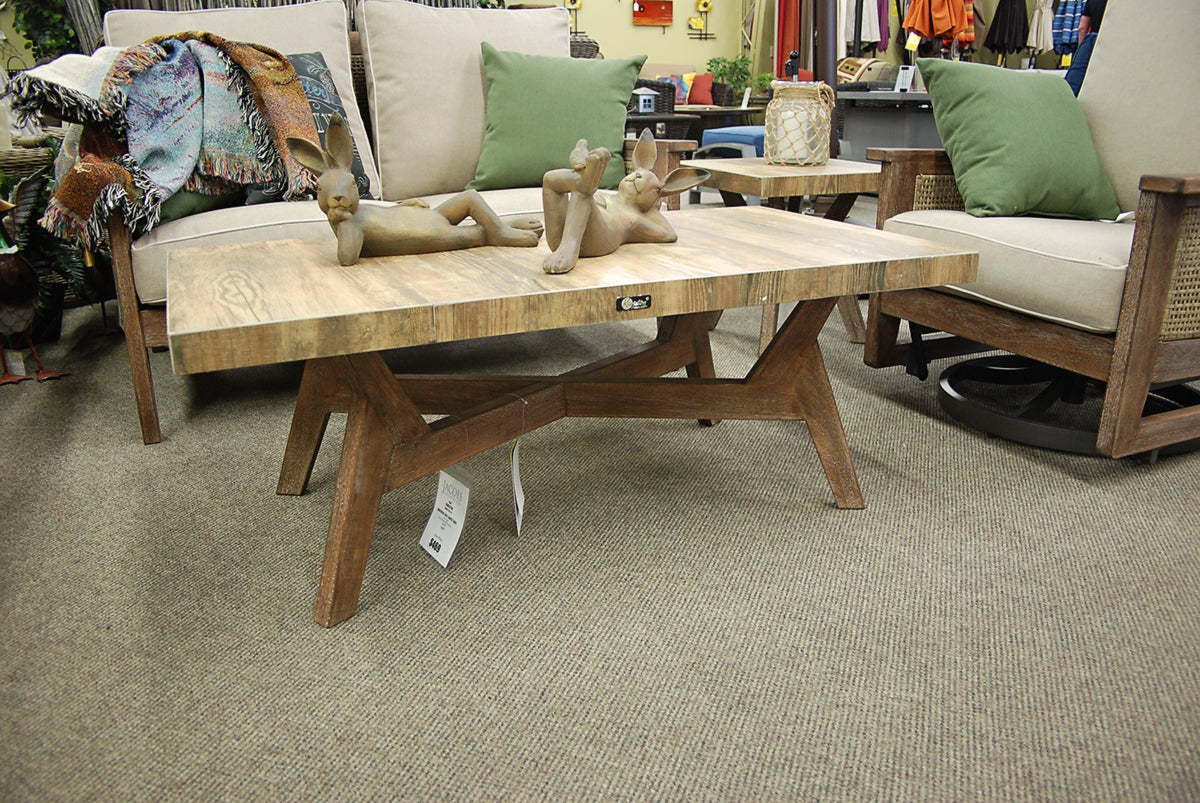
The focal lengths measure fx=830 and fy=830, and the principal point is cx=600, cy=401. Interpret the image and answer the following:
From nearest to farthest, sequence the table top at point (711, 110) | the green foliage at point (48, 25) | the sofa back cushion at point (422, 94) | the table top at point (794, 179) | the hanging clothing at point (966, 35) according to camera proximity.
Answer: the table top at point (794, 179) < the sofa back cushion at point (422, 94) < the green foliage at point (48, 25) < the table top at point (711, 110) < the hanging clothing at point (966, 35)

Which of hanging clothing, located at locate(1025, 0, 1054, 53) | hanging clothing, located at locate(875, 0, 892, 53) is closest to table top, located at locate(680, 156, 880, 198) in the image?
hanging clothing, located at locate(875, 0, 892, 53)

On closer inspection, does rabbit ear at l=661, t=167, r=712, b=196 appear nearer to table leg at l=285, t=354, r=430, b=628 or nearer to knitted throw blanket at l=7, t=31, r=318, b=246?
table leg at l=285, t=354, r=430, b=628

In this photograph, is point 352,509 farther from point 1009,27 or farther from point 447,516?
point 1009,27

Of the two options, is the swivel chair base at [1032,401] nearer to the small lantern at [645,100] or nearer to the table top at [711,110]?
the small lantern at [645,100]

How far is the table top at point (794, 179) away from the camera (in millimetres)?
2166

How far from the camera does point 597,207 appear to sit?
129 centimetres

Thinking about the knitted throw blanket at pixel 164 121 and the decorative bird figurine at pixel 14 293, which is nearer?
the knitted throw blanket at pixel 164 121

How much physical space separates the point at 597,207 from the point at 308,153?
1.44 ft

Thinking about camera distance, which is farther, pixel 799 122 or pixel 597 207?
pixel 799 122

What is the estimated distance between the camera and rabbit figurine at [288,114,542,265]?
4.07 feet

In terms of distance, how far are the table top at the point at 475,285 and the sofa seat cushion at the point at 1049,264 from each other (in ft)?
1.27

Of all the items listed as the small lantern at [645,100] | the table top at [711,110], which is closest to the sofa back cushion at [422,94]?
the small lantern at [645,100]

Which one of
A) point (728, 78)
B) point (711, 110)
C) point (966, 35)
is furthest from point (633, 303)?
point (966, 35)

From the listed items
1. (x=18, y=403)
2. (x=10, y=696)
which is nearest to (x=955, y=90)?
(x=10, y=696)
